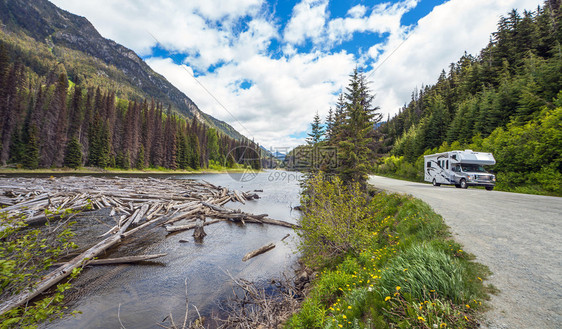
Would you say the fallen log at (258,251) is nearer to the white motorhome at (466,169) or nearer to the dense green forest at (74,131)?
the white motorhome at (466,169)

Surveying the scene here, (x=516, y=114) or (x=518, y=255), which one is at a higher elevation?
(x=516, y=114)

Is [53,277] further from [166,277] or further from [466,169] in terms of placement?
[466,169]

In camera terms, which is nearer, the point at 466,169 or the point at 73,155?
the point at 466,169

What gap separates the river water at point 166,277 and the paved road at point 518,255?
4.87 meters

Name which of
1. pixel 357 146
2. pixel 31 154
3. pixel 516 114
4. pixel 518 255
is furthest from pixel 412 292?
pixel 31 154

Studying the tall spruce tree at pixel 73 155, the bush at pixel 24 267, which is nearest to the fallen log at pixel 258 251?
the bush at pixel 24 267

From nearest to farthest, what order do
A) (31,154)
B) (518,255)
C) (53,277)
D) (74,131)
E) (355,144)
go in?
(518,255)
(53,277)
(355,144)
(31,154)
(74,131)

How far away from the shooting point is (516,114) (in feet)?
76.5

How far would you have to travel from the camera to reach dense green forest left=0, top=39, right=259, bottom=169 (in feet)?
141

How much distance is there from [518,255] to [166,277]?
10854mm

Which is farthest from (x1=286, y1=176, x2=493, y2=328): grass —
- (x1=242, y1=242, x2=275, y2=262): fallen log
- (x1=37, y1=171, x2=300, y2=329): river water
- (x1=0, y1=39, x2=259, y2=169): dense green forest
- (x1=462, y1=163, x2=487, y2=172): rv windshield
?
(x1=0, y1=39, x2=259, y2=169): dense green forest

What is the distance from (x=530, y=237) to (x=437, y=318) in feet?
17.3

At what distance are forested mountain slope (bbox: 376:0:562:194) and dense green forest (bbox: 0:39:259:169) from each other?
6587cm

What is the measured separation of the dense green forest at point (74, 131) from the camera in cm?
4309
